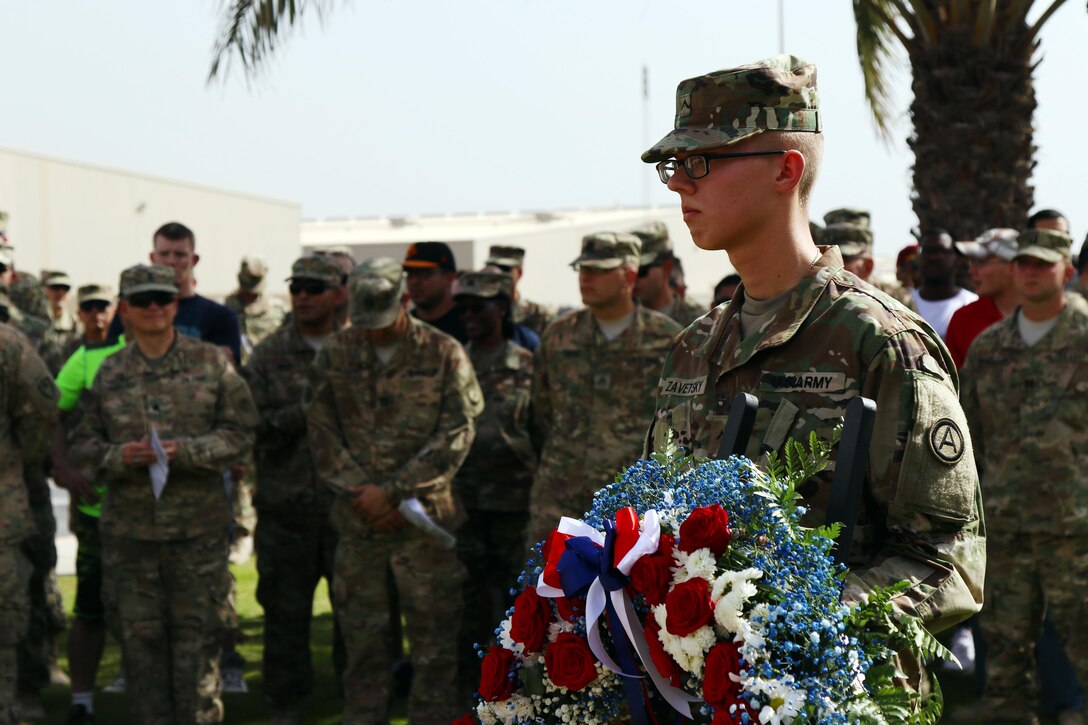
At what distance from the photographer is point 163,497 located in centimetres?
672

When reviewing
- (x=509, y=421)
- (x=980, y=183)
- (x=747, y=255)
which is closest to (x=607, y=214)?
(x=980, y=183)

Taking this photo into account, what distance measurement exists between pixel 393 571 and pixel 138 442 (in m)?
1.40

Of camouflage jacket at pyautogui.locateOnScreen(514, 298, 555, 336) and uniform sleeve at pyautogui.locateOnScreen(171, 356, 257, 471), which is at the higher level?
camouflage jacket at pyautogui.locateOnScreen(514, 298, 555, 336)

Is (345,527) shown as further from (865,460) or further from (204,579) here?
(865,460)

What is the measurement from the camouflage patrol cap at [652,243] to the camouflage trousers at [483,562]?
195 centimetres

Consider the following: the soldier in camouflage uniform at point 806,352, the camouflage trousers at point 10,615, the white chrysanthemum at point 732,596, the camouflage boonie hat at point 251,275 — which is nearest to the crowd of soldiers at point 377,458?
the camouflage trousers at point 10,615

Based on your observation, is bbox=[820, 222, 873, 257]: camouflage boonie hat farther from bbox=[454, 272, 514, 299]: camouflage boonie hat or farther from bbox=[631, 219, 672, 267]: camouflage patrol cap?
bbox=[454, 272, 514, 299]: camouflage boonie hat

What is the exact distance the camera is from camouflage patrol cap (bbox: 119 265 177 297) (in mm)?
6914

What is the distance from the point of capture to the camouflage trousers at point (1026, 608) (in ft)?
21.3

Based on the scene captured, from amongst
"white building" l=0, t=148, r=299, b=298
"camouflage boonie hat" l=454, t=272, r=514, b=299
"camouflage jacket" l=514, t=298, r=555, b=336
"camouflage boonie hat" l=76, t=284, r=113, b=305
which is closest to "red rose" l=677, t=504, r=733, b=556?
"camouflage boonie hat" l=454, t=272, r=514, b=299

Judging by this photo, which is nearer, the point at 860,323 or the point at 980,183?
the point at 860,323

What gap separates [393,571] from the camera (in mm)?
6906

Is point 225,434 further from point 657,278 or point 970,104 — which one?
point 970,104

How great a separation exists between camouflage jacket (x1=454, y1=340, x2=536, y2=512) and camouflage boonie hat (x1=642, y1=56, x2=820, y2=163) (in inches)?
198
